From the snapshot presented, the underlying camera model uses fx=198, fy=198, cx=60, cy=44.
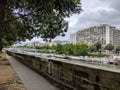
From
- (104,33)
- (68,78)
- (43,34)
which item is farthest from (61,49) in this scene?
(68,78)

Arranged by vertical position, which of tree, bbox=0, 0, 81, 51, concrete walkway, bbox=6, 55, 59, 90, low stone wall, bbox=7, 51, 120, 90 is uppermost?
tree, bbox=0, 0, 81, 51

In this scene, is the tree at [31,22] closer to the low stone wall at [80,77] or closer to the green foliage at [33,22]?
the green foliage at [33,22]

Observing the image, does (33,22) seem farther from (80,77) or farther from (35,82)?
(80,77)

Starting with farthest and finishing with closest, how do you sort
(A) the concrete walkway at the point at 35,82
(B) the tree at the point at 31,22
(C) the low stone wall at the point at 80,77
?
Answer: (B) the tree at the point at 31,22 < (A) the concrete walkway at the point at 35,82 < (C) the low stone wall at the point at 80,77

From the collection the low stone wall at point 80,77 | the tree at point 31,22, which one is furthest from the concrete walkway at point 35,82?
the tree at point 31,22

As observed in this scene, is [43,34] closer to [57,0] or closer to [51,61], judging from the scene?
[51,61]

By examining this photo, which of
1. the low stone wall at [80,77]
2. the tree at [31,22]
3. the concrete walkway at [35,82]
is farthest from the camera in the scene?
the tree at [31,22]

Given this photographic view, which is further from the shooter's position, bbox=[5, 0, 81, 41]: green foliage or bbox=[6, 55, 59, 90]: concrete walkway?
bbox=[5, 0, 81, 41]: green foliage

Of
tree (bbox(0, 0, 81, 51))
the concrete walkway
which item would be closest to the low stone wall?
the concrete walkway

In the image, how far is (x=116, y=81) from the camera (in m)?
4.19

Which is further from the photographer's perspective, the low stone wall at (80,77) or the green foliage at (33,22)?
the green foliage at (33,22)

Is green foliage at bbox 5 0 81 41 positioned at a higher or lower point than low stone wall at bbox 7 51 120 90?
higher

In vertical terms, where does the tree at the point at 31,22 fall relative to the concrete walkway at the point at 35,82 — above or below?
above

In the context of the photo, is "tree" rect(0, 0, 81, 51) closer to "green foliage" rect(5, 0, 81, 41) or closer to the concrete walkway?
"green foliage" rect(5, 0, 81, 41)
